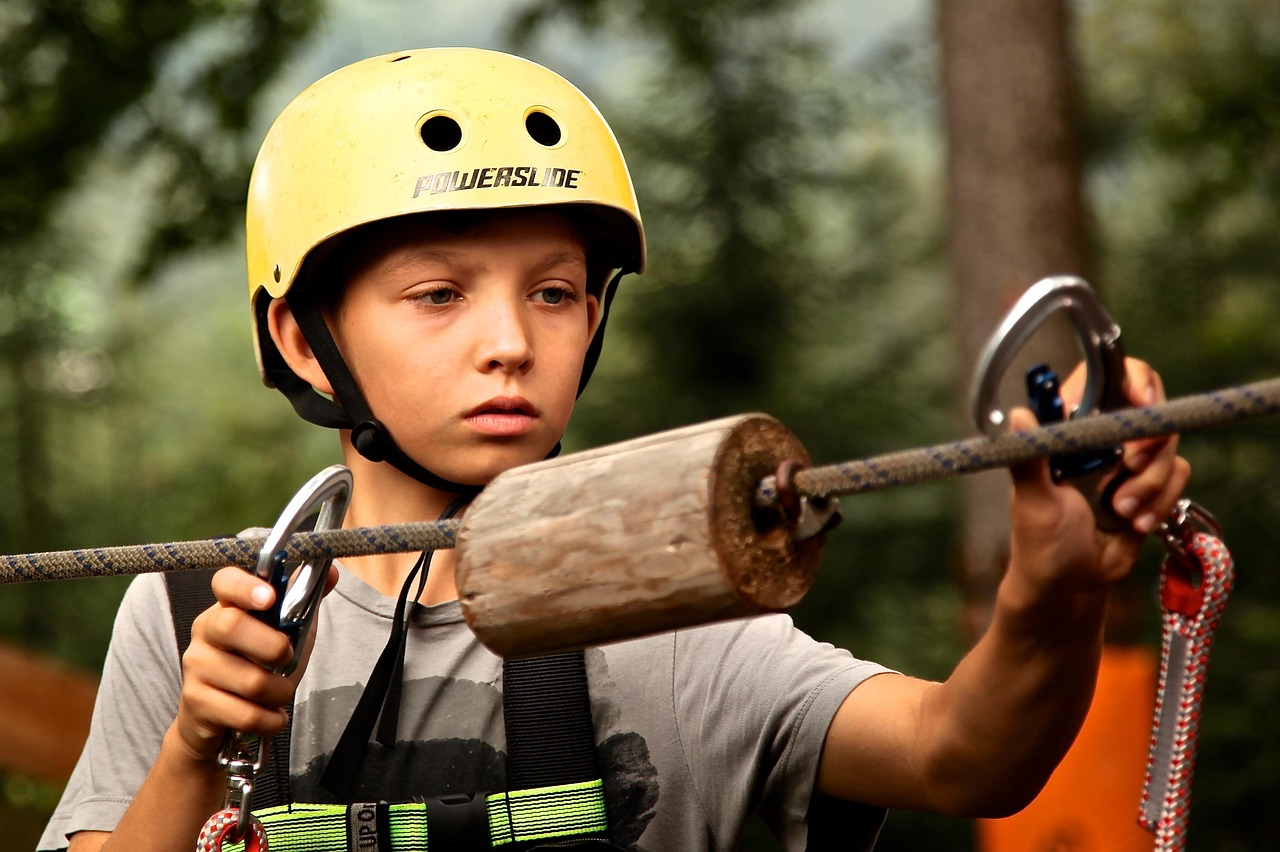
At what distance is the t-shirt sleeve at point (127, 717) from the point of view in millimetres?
2102

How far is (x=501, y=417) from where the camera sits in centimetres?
208

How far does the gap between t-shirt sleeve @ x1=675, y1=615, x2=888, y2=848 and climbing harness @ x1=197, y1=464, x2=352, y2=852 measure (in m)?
0.60

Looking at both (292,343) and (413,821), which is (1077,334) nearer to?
(413,821)

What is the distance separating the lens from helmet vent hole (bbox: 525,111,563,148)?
238 centimetres

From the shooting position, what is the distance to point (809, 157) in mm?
7457

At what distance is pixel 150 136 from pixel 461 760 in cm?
501

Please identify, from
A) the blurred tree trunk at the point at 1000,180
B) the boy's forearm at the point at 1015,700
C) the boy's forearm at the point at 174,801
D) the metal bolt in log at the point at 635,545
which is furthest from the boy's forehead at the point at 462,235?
the blurred tree trunk at the point at 1000,180

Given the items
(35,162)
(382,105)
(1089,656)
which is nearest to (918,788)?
(1089,656)

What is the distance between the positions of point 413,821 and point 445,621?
32 cm

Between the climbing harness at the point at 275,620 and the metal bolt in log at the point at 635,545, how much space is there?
0.24 metres

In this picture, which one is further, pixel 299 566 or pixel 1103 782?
pixel 1103 782

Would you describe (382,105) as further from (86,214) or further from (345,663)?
(86,214)

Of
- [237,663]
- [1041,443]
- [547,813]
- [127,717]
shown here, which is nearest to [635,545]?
[1041,443]

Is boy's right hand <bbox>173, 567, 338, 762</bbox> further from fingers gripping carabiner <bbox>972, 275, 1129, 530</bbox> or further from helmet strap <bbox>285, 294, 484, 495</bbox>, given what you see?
fingers gripping carabiner <bbox>972, 275, 1129, 530</bbox>
